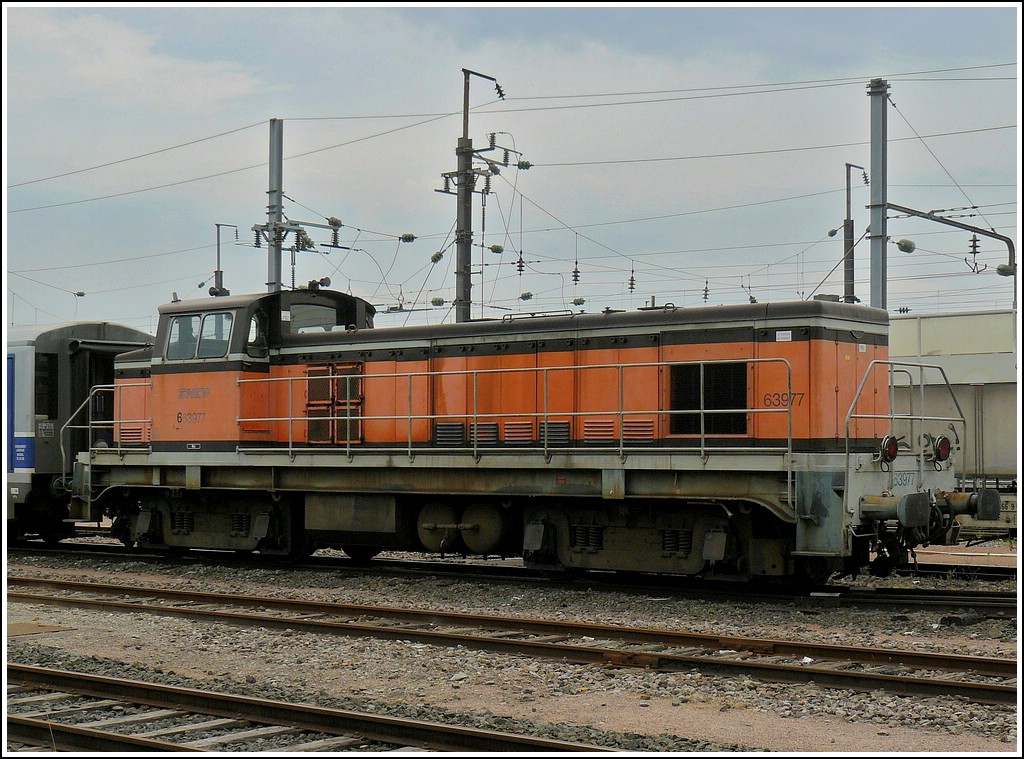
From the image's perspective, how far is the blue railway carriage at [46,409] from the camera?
17734mm

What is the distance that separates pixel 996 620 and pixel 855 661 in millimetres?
2432

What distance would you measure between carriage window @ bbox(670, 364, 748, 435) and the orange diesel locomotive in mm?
25

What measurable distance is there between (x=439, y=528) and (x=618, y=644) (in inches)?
185

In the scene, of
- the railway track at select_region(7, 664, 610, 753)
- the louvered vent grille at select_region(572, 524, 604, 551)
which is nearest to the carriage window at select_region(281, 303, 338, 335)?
the louvered vent grille at select_region(572, 524, 604, 551)

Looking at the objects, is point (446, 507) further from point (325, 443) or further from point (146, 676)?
point (146, 676)

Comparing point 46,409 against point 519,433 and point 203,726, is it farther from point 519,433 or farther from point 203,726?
point 203,726

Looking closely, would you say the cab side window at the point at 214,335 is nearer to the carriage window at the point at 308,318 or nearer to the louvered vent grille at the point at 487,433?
the carriage window at the point at 308,318

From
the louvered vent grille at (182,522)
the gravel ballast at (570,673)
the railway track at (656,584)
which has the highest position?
the louvered vent grille at (182,522)

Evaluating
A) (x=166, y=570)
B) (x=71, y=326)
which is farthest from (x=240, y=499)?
(x=71, y=326)

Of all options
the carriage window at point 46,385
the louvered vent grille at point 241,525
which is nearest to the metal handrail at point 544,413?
the louvered vent grille at point 241,525

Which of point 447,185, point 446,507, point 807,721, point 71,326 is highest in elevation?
point 447,185

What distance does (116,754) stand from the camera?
632cm

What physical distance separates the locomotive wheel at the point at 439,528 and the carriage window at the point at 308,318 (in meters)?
3.23

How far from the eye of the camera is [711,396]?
41.3 ft
